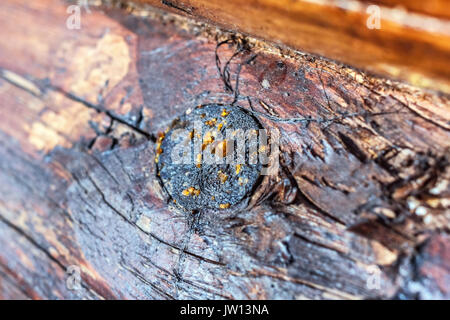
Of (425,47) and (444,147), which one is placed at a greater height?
(425,47)

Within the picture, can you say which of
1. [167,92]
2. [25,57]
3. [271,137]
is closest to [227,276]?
[271,137]

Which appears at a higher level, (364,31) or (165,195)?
(364,31)

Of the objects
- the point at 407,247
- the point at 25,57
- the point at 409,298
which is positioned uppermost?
the point at 25,57

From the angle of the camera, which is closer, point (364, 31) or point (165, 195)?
point (364, 31)

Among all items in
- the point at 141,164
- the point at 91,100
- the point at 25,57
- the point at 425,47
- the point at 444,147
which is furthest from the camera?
the point at 25,57

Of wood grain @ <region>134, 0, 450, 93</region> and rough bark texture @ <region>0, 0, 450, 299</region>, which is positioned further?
rough bark texture @ <region>0, 0, 450, 299</region>

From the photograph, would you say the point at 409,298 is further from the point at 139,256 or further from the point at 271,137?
the point at 139,256

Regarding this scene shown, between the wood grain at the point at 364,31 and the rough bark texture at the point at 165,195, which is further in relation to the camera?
the rough bark texture at the point at 165,195

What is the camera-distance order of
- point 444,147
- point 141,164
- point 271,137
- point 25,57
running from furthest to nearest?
point 25,57 → point 141,164 → point 271,137 → point 444,147
